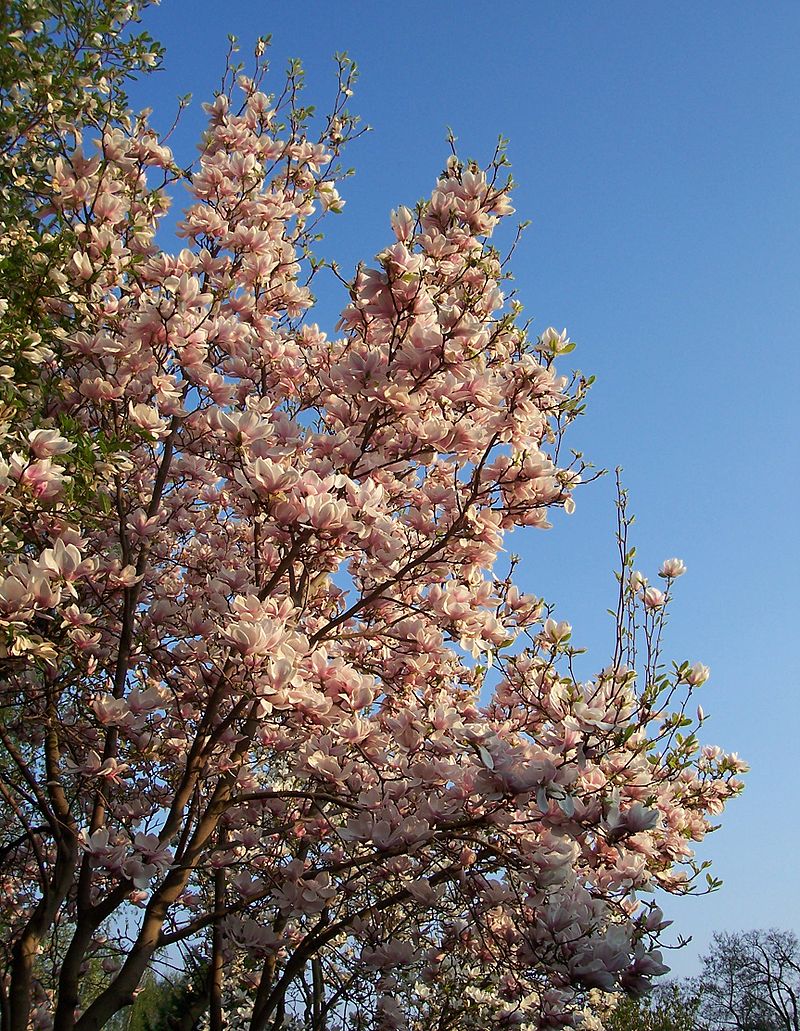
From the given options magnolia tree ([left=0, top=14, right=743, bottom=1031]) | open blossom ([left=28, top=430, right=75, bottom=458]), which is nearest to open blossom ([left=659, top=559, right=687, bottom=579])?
magnolia tree ([left=0, top=14, right=743, bottom=1031])

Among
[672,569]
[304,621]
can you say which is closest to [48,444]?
[304,621]

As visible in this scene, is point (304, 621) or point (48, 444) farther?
point (304, 621)

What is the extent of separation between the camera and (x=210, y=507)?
505 cm

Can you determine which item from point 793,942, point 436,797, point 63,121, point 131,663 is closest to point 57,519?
point 131,663

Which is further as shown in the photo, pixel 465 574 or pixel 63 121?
pixel 63 121

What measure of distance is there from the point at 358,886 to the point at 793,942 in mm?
27544

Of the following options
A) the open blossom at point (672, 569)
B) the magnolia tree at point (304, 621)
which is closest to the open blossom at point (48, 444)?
the magnolia tree at point (304, 621)

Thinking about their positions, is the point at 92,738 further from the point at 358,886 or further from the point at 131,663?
the point at 358,886

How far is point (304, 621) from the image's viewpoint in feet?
12.1

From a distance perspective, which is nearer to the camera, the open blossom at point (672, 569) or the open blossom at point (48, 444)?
the open blossom at point (48, 444)

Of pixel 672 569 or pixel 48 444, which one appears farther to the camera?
pixel 672 569

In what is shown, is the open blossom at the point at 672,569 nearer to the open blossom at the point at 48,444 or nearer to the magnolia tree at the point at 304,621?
the magnolia tree at the point at 304,621

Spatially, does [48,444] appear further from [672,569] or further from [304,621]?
[672,569]

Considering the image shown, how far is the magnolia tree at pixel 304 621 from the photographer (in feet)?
9.44
